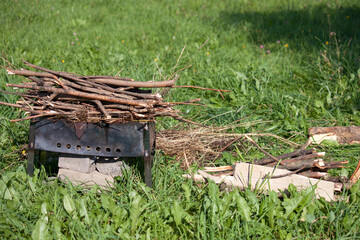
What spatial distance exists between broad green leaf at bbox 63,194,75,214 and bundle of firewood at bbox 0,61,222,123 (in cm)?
60

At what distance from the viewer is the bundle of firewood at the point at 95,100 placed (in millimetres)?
2645

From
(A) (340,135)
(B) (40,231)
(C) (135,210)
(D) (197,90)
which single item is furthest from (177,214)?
(D) (197,90)

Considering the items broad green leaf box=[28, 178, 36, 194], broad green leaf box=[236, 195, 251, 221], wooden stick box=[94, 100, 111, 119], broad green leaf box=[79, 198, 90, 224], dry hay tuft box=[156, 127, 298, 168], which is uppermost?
wooden stick box=[94, 100, 111, 119]

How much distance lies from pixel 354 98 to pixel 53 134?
11.7 feet

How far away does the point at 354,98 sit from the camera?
4.35 m

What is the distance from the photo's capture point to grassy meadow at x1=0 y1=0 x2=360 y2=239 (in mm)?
2479

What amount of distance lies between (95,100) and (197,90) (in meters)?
2.38

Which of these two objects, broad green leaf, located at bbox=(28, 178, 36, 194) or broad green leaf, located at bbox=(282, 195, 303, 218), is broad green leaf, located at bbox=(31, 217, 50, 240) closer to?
broad green leaf, located at bbox=(28, 178, 36, 194)

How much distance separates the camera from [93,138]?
273 cm

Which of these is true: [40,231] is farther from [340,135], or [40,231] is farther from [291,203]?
[340,135]

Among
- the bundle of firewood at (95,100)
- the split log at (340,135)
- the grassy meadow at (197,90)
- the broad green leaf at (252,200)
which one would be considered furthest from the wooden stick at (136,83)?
the split log at (340,135)

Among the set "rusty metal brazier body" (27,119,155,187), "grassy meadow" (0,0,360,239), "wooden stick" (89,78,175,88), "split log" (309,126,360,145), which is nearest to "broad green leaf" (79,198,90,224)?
"grassy meadow" (0,0,360,239)

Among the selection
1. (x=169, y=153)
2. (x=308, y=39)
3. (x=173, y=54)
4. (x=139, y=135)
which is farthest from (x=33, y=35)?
(x=308, y=39)

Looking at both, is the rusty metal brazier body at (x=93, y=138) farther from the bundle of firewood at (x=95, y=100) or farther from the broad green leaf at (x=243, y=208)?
the broad green leaf at (x=243, y=208)
